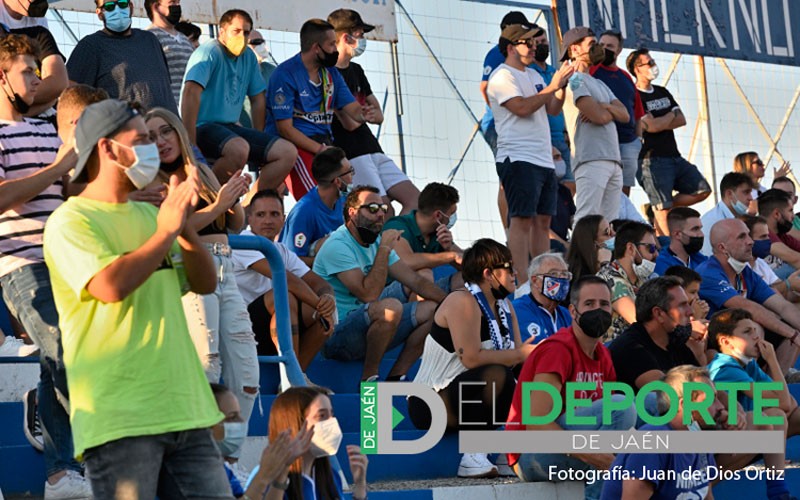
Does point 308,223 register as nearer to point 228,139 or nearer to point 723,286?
point 228,139

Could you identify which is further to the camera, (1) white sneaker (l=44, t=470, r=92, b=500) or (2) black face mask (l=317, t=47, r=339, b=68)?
(2) black face mask (l=317, t=47, r=339, b=68)

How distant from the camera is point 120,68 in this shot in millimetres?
6977

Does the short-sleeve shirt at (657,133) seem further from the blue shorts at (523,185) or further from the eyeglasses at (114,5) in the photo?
the eyeglasses at (114,5)

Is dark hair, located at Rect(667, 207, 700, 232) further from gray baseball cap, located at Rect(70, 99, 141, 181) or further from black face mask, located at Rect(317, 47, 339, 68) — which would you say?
gray baseball cap, located at Rect(70, 99, 141, 181)

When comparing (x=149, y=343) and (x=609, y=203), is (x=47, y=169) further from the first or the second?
(x=609, y=203)

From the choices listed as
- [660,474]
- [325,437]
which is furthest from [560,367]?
[325,437]

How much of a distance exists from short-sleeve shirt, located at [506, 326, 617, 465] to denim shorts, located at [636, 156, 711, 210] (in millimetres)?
4959

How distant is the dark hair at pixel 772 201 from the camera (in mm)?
10844

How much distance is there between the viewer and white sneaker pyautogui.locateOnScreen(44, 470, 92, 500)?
4941mm

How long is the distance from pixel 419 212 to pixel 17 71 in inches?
144

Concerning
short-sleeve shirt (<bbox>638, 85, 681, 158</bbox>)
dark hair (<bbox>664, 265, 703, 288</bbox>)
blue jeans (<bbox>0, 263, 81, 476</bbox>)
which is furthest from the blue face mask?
blue jeans (<bbox>0, 263, 81, 476</bbox>)

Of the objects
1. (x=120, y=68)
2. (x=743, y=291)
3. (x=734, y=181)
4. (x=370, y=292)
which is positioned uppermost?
(x=120, y=68)

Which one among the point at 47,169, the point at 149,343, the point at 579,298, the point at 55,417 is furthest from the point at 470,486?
the point at 149,343

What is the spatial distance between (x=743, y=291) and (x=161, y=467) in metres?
6.32
